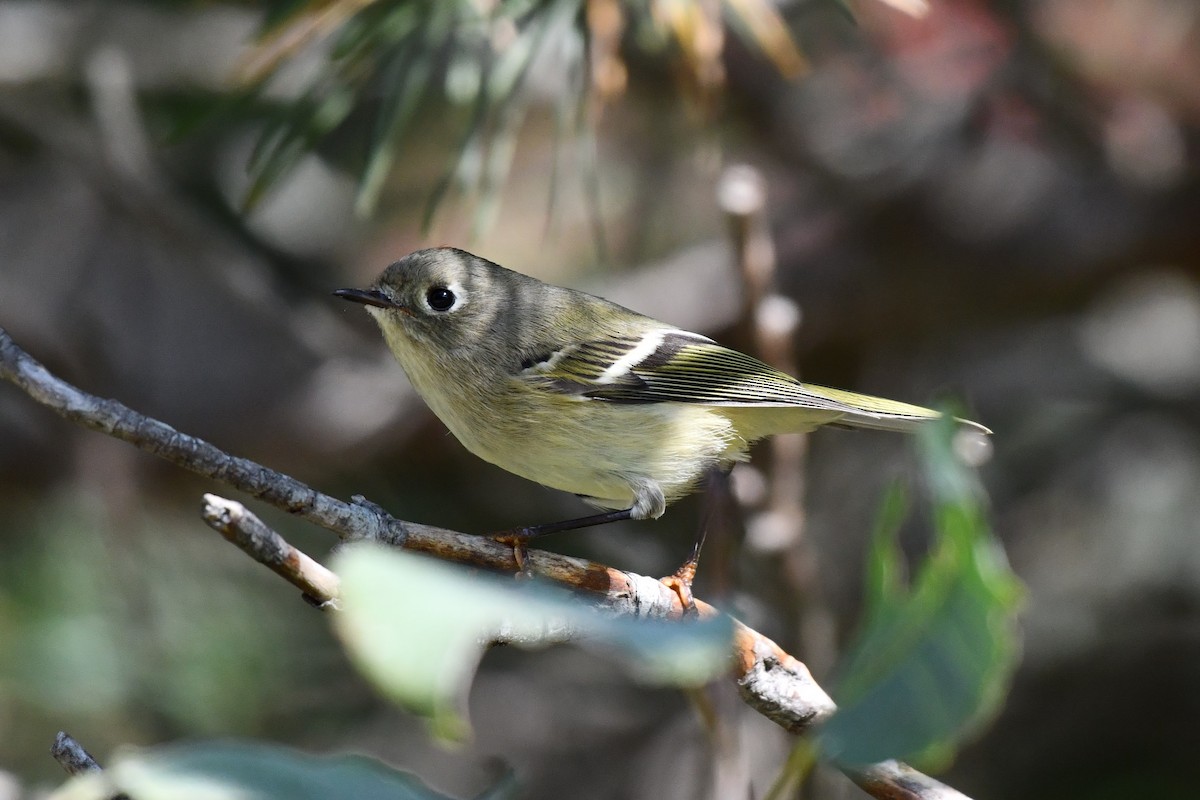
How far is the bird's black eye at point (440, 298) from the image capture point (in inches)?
70.7

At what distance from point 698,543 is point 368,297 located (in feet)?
1.92

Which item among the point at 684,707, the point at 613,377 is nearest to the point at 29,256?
the point at 613,377

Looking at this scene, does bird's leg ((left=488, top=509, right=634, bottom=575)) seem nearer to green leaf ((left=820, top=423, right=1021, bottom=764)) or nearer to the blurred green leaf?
the blurred green leaf

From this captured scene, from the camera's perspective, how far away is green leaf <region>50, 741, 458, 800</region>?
56cm

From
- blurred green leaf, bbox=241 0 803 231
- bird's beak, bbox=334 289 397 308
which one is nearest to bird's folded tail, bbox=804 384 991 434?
blurred green leaf, bbox=241 0 803 231

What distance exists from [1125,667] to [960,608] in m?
2.23

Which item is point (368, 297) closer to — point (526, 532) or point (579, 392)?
point (579, 392)

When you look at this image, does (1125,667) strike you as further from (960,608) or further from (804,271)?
(960,608)

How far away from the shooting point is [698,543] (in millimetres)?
1620

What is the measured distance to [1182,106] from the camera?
93.0 inches

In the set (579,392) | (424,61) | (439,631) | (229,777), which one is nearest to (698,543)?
(579,392)

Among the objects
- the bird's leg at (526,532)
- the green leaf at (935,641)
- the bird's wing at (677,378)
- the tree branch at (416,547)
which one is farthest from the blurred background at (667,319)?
the green leaf at (935,641)

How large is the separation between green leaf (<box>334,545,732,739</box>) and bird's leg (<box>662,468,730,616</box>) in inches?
30.6

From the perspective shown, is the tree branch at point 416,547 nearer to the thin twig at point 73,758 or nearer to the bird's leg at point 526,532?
the bird's leg at point 526,532
